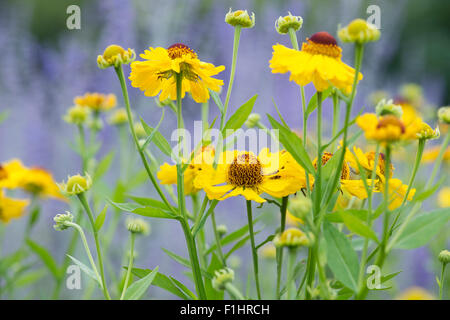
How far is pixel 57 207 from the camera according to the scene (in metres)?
1.35

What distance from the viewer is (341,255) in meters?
0.29

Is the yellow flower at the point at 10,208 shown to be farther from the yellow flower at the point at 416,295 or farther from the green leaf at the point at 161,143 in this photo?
the yellow flower at the point at 416,295

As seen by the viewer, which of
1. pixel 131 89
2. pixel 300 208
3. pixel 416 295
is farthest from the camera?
pixel 131 89

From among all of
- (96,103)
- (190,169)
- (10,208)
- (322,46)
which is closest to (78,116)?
(96,103)

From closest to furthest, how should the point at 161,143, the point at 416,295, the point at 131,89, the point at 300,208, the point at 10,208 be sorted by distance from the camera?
the point at 300,208, the point at 161,143, the point at 10,208, the point at 416,295, the point at 131,89

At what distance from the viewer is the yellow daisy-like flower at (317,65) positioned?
298 millimetres

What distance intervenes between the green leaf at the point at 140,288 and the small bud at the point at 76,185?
0.25 ft

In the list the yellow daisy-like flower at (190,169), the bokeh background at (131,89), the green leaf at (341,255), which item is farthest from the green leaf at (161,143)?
the bokeh background at (131,89)

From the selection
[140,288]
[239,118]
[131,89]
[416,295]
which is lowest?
[416,295]

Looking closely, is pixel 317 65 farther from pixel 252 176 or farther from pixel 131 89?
pixel 131 89

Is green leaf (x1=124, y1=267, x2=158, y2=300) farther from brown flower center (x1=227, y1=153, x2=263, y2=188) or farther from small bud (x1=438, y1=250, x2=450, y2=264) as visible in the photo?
small bud (x1=438, y1=250, x2=450, y2=264)

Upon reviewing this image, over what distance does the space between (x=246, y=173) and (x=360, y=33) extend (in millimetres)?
142

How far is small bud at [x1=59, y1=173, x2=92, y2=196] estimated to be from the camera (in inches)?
13.5
